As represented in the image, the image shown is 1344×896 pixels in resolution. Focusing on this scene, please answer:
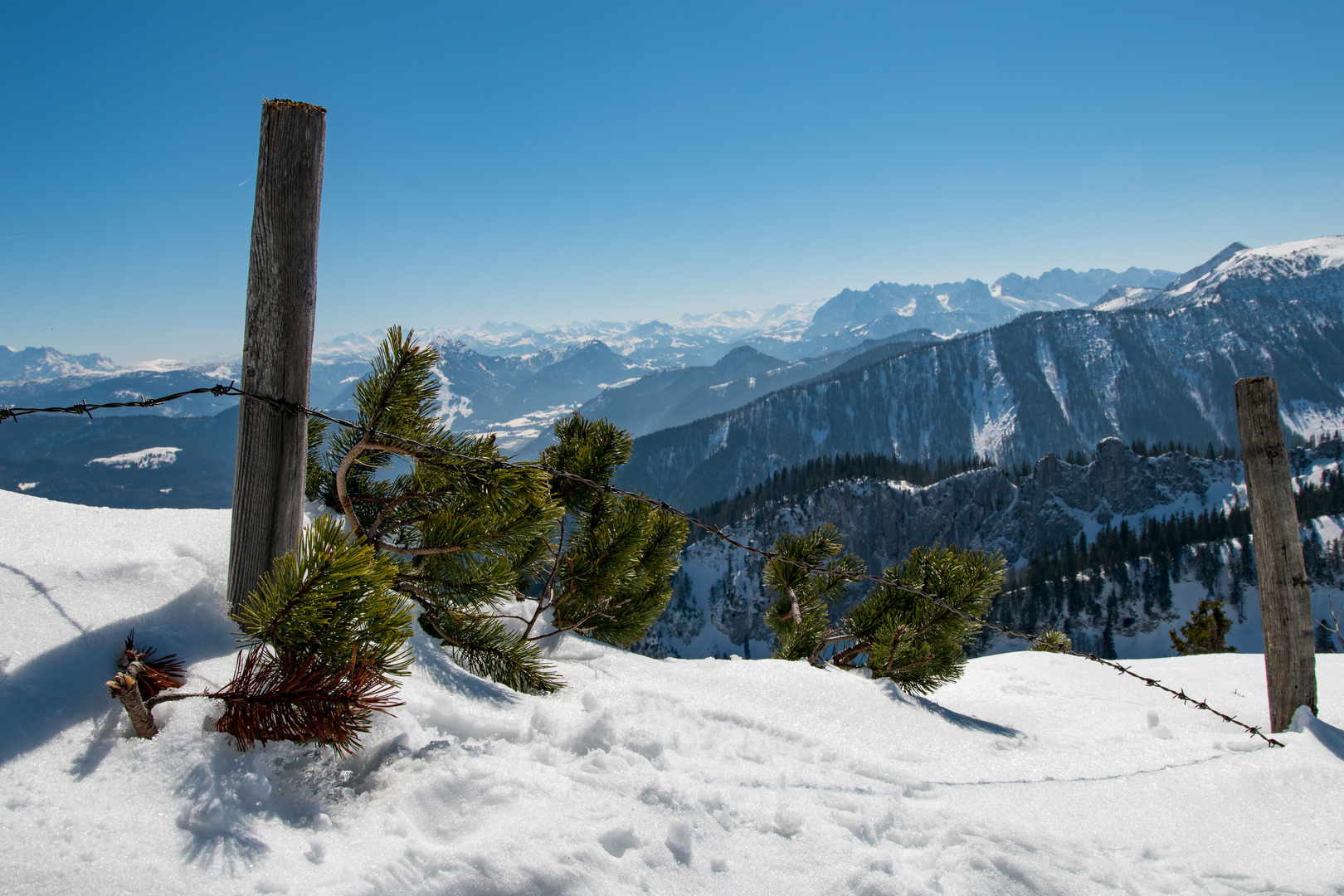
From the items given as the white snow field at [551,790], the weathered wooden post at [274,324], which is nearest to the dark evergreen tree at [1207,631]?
the white snow field at [551,790]

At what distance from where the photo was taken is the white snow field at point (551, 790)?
1733 millimetres

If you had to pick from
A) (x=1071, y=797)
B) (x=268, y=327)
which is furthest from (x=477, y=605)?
(x=1071, y=797)

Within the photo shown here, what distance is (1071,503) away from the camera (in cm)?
13875

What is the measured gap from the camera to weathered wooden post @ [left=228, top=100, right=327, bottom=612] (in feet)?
8.19

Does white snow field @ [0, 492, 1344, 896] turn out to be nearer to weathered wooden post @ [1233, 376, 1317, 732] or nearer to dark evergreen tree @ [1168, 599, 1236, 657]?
weathered wooden post @ [1233, 376, 1317, 732]

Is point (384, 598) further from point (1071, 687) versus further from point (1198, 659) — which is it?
point (1198, 659)

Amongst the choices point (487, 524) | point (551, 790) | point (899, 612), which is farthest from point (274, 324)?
point (899, 612)

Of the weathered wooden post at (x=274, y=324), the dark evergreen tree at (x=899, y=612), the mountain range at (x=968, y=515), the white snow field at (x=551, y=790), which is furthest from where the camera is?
the mountain range at (x=968, y=515)

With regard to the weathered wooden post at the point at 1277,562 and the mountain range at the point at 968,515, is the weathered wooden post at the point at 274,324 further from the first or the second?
the mountain range at the point at 968,515

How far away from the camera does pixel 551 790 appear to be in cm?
231

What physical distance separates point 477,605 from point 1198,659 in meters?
9.17

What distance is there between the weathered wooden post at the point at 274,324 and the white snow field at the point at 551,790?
1.03 ft

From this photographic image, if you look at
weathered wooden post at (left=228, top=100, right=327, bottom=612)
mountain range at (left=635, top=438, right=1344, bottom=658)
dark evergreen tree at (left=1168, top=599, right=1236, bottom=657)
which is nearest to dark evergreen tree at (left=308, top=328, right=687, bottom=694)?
weathered wooden post at (left=228, top=100, right=327, bottom=612)

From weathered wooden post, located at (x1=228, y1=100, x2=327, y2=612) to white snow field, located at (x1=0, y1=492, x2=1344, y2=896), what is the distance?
12.4 inches
